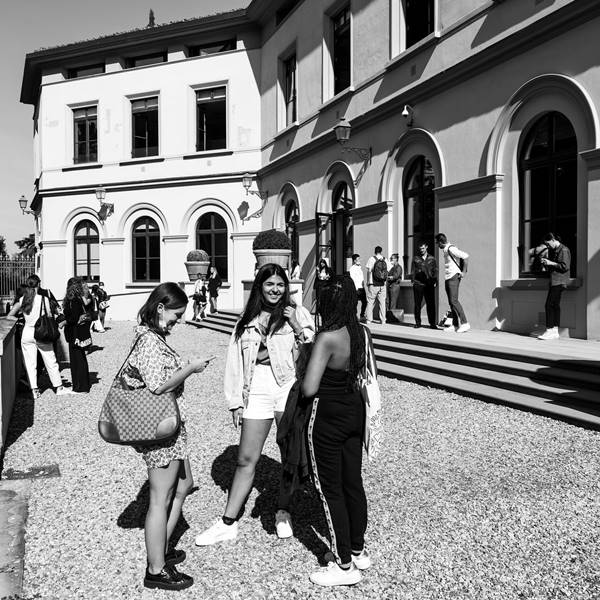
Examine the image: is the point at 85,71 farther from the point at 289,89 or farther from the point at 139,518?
the point at 139,518

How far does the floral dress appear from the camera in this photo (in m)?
3.07

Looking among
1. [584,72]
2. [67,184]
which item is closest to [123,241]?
[67,184]

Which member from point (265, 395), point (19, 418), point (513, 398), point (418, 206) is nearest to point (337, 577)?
point (265, 395)

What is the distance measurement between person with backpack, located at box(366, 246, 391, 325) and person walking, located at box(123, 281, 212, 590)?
10.1 m

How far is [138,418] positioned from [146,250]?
2136 centimetres

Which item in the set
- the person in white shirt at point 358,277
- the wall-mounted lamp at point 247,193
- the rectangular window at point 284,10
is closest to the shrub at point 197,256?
the wall-mounted lamp at point 247,193

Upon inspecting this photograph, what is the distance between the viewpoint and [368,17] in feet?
47.7

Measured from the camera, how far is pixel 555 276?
9031 mm

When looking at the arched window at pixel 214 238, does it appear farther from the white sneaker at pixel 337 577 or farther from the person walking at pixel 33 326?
the white sneaker at pixel 337 577

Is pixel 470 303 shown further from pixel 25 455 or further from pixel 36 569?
pixel 36 569

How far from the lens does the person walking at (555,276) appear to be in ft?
29.2

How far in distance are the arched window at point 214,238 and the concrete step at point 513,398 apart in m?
14.4

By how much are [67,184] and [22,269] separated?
162 inches

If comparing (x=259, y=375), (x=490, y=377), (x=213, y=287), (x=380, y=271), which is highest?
(x=380, y=271)
